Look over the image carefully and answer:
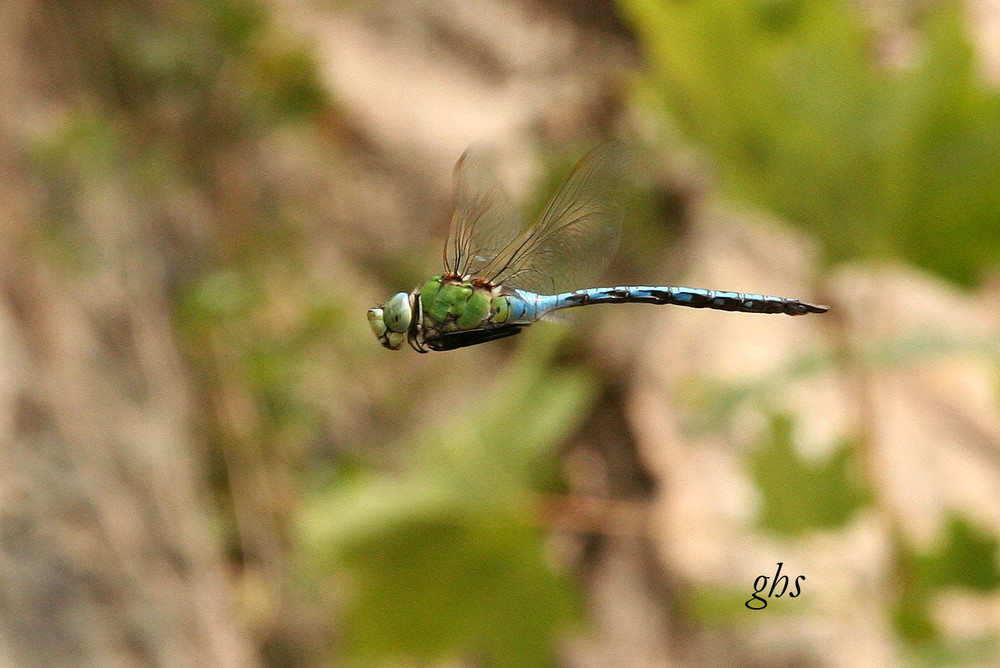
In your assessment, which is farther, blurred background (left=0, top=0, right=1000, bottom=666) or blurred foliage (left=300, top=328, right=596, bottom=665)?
blurred foliage (left=300, top=328, right=596, bottom=665)

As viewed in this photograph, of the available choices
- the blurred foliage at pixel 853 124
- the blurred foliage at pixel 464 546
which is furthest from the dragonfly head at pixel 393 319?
the blurred foliage at pixel 464 546

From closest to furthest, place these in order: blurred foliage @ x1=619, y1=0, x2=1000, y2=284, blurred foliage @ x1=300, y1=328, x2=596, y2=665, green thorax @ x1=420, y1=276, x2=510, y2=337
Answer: green thorax @ x1=420, y1=276, x2=510, y2=337 → blurred foliage @ x1=619, y1=0, x2=1000, y2=284 → blurred foliage @ x1=300, y1=328, x2=596, y2=665

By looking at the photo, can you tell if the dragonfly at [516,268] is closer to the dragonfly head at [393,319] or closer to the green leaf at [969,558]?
the dragonfly head at [393,319]

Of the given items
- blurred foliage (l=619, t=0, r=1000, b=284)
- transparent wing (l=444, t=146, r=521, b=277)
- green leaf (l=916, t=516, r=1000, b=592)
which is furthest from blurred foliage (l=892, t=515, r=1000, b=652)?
transparent wing (l=444, t=146, r=521, b=277)

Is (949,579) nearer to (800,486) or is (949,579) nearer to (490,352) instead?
(800,486)

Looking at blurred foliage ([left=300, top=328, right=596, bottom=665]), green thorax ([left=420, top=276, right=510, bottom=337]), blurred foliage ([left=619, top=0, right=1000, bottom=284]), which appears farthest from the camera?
blurred foliage ([left=300, top=328, right=596, bottom=665])

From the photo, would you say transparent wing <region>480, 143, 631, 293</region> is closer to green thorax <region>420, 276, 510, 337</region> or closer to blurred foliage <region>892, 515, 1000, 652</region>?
green thorax <region>420, 276, 510, 337</region>

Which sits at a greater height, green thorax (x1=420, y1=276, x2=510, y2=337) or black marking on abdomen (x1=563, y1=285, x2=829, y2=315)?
black marking on abdomen (x1=563, y1=285, x2=829, y2=315)
